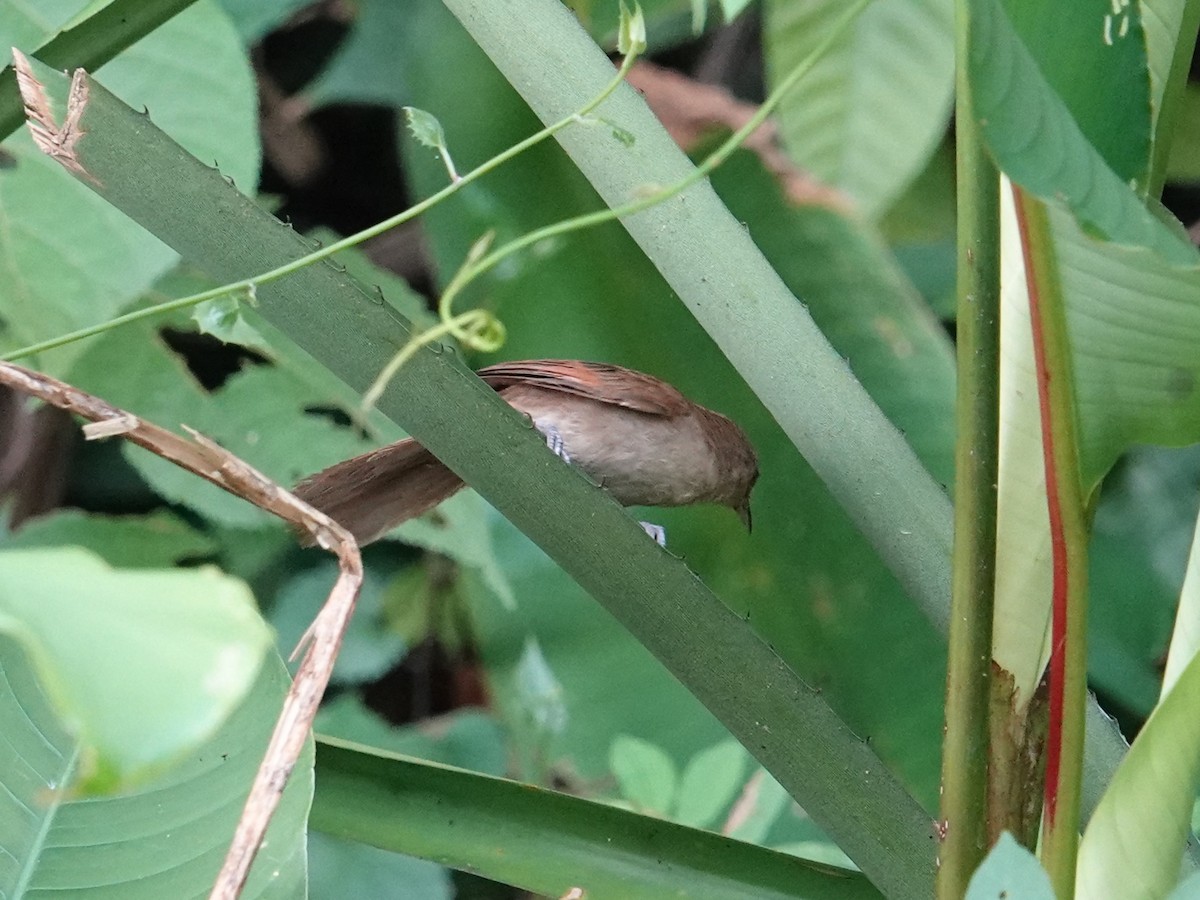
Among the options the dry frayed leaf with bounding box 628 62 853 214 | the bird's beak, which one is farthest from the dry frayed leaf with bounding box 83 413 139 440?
the dry frayed leaf with bounding box 628 62 853 214

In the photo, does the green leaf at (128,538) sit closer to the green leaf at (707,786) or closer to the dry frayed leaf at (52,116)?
A: the green leaf at (707,786)

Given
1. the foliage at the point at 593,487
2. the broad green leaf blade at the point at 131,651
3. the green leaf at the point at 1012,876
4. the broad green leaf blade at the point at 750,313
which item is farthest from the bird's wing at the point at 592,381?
the broad green leaf blade at the point at 131,651

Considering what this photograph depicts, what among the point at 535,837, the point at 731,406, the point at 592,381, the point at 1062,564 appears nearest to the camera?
the point at 1062,564

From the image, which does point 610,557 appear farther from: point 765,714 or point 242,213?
point 242,213

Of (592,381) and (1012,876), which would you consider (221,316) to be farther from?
(592,381)

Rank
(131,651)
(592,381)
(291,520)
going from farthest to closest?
Answer: 1. (592,381)
2. (291,520)
3. (131,651)

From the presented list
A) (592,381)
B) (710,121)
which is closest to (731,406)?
(592,381)

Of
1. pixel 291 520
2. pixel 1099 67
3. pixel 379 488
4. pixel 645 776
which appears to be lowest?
pixel 645 776
